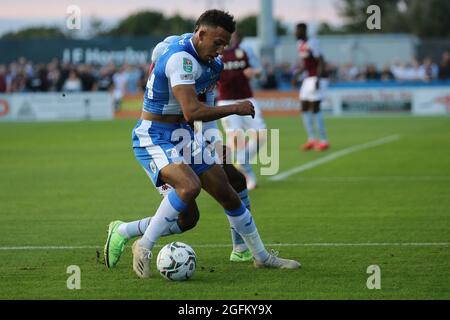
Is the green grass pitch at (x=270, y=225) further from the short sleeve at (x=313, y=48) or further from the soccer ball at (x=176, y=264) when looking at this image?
the short sleeve at (x=313, y=48)

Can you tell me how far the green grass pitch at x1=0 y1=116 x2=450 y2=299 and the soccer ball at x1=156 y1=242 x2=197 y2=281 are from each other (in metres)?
0.08

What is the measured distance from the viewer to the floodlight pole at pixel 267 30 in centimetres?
4959

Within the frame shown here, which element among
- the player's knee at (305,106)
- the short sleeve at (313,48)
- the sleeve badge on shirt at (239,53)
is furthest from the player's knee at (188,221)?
the player's knee at (305,106)

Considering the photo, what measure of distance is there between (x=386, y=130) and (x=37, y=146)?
34.7 feet

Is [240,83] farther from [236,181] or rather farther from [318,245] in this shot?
[236,181]

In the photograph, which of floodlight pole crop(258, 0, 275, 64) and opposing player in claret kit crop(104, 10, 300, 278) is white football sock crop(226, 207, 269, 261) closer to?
opposing player in claret kit crop(104, 10, 300, 278)

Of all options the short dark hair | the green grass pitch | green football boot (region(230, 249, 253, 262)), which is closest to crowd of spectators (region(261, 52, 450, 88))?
the green grass pitch

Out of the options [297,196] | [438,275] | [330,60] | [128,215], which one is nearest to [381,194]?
[297,196]

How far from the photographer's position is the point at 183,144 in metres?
8.70

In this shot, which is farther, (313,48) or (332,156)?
(313,48)

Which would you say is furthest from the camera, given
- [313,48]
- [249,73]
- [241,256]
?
[313,48]

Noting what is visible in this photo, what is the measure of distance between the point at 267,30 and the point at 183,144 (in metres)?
42.6

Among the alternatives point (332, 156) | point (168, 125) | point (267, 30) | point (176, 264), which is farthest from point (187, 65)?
point (267, 30)
